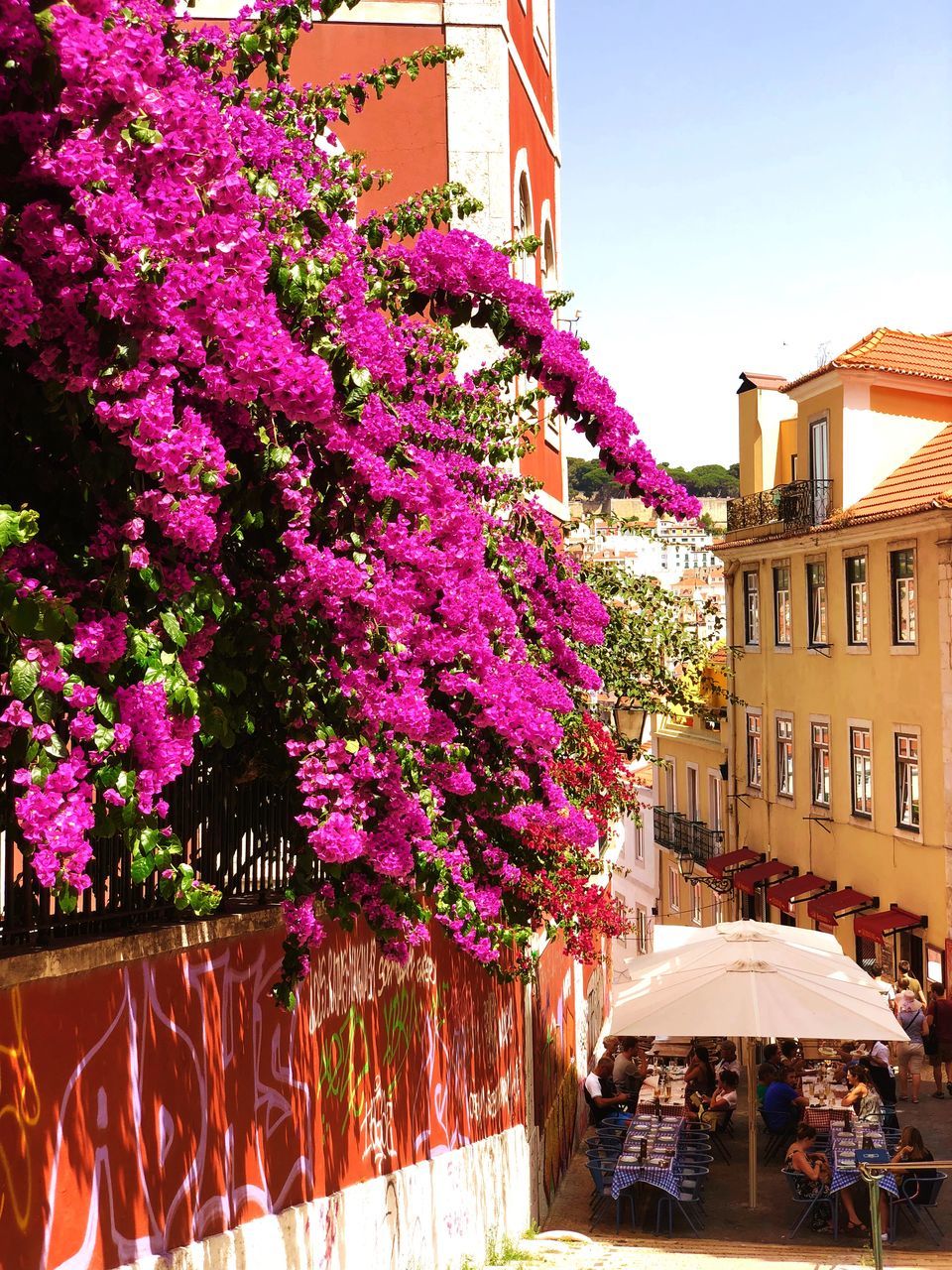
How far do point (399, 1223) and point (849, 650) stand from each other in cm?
2309

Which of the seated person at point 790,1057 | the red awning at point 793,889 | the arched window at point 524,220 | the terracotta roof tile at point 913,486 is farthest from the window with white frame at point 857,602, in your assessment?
the arched window at point 524,220

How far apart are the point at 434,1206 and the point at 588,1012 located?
14967 mm

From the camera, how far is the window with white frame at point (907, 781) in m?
27.4

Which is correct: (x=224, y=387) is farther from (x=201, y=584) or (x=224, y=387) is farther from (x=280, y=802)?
(x=280, y=802)

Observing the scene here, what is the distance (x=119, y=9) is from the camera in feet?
12.2

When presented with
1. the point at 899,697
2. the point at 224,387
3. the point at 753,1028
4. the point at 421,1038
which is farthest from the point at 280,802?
the point at 899,697

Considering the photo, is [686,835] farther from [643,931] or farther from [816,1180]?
[816,1180]

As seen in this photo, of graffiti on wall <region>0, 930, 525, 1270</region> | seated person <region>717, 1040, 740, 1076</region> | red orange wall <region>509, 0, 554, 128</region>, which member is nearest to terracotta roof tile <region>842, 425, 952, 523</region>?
seated person <region>717, 1040, 740, 1076</region>

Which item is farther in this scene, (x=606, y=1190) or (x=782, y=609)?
(x=782, y=609)

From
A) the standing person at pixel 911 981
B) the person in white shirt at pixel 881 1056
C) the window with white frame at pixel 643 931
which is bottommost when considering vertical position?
the window with white frame at pixel 643 931

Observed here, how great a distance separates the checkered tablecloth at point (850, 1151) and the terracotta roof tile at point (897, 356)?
19.1m

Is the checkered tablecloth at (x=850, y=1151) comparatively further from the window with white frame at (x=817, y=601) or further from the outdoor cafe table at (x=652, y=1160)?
the window with white frame at (x=817, y=601)

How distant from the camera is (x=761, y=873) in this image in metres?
34.2

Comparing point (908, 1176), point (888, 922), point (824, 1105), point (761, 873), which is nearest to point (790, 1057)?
point (824, 1105)
